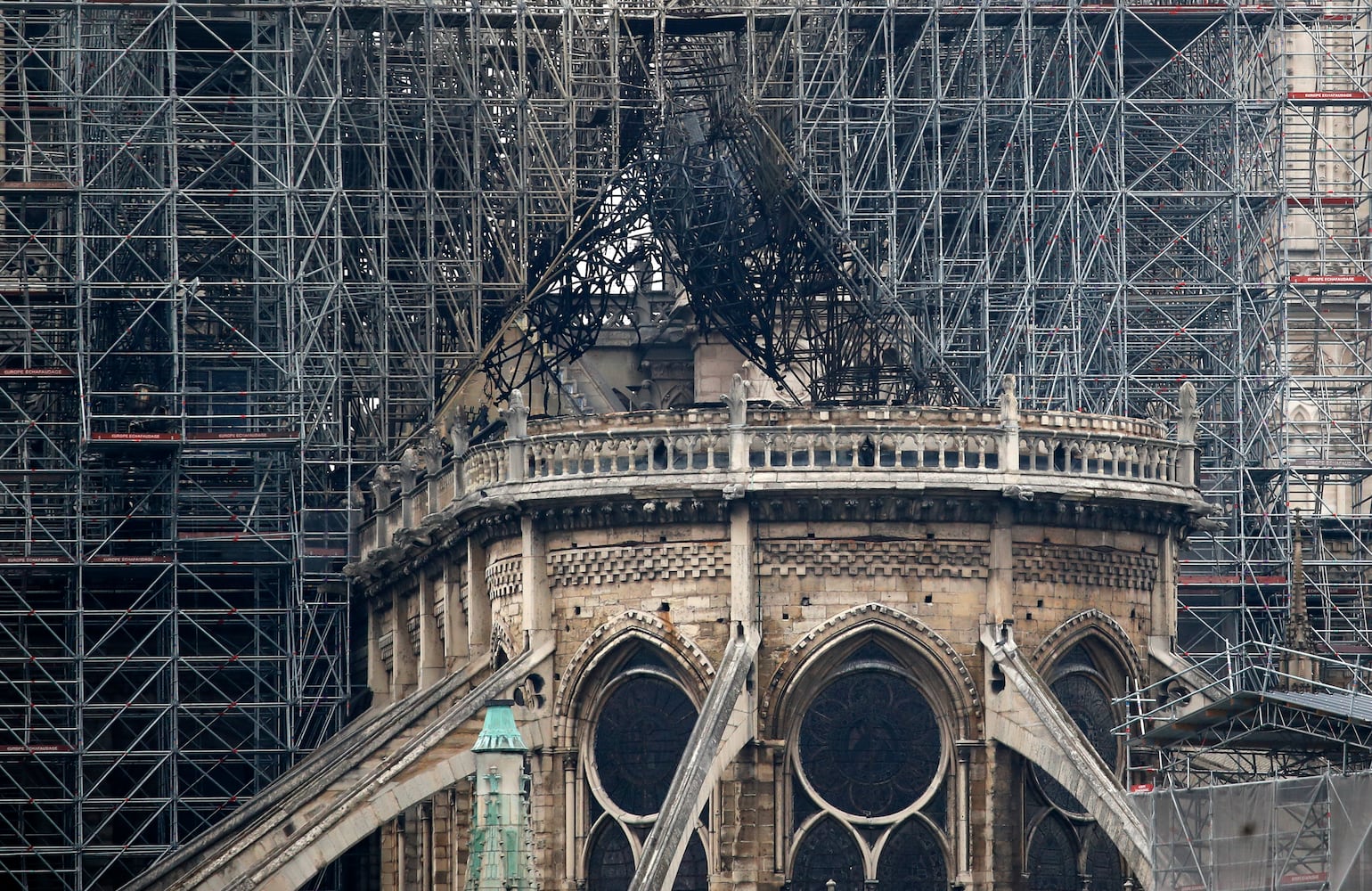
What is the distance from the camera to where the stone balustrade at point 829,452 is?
190ft

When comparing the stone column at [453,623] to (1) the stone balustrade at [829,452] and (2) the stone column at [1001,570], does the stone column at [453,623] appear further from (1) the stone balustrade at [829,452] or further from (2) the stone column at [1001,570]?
(2) the stone column at [1001,570]

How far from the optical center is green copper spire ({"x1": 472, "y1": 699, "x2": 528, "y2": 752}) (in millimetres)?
48344

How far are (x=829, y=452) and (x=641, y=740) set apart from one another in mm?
5606

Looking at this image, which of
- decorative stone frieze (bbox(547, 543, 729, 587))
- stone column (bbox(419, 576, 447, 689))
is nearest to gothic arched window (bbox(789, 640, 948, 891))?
decorative stone frieze (bbox(547, 543, 729, 587))

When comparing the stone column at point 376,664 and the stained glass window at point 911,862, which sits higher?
the stone column at point 376,664

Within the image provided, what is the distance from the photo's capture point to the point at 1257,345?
2822 inches

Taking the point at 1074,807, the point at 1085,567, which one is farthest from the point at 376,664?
the point at 1074,807

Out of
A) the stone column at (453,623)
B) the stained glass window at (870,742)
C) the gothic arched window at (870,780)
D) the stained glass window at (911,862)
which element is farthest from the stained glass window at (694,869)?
the stone column at (453,623)

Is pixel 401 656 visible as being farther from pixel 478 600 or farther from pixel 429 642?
pixel 478 600

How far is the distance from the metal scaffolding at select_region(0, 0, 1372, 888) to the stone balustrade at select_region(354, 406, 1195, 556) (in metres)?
9.68

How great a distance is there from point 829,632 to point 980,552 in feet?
9.03

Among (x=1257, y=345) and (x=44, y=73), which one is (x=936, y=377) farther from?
(x=44, y=73)

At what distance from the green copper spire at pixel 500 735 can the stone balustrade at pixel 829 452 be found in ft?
31.1

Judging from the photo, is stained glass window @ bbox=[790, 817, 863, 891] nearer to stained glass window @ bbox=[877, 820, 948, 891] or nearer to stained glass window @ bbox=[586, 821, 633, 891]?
stained glass window @ bbox=[877, 820, 948, 891]
